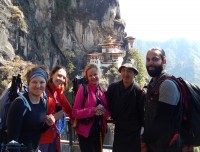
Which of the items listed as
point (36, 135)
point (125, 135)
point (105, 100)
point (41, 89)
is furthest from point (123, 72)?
point (36, 135)

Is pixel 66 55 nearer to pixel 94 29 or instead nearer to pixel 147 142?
pixel 94 29

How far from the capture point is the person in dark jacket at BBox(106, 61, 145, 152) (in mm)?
3566

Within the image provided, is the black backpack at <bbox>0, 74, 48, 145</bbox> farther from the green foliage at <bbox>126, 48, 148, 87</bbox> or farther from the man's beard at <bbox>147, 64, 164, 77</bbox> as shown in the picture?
the green foliage at <bbox>126, 48, 148, 87</bbox>

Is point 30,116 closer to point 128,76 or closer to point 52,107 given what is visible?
point 52,107

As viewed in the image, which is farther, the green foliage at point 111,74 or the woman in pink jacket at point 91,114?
the green foliage at point 111,74

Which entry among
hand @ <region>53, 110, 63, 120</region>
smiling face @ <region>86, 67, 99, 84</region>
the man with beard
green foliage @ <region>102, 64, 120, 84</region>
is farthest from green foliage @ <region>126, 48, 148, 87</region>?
the man with beard

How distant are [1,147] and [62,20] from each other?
141 ft

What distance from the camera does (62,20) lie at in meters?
43.9

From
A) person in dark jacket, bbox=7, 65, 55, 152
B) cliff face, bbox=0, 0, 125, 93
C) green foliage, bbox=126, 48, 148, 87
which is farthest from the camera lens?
green foliage, bbox=126, 48, 148, 87

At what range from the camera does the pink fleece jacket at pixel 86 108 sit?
11.8 ft

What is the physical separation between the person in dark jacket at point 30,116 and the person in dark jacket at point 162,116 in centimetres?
113

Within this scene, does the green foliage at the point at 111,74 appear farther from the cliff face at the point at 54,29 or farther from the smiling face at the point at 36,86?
the smiling face at the point at 36,86

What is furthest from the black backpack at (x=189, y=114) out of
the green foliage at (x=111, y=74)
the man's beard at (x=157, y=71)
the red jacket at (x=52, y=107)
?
the green foliage at (x=111, y=74)

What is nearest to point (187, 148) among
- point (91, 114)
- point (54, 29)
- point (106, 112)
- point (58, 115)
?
point (106, 112)
